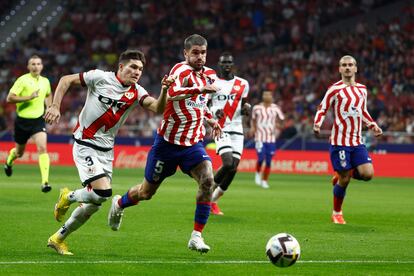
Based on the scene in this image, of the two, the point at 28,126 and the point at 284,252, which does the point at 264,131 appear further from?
the point at 284,252

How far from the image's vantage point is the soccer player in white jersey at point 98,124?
10.3 metres

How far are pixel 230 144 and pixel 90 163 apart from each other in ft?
18.2

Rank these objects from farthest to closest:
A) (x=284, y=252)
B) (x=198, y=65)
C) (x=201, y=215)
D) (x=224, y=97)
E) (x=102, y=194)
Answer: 1. (x=224, y=97)
2. (x=198, y=65)
3. (x=201, y=215)
4. (x=102, y=194)
5. (x=284, y=252)

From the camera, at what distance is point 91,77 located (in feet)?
34.0

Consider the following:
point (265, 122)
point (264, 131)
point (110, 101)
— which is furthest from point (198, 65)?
point (265, 122)

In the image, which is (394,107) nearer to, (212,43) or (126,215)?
(212,43)

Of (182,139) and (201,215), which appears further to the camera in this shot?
(182,139)

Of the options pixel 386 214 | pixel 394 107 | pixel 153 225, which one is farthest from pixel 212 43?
pixel 153 225

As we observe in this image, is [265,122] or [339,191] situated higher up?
[265,122]

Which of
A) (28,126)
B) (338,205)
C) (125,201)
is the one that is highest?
(28,126)

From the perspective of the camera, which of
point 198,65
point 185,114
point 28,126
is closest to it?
point 198,65

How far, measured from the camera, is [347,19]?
3919 cm

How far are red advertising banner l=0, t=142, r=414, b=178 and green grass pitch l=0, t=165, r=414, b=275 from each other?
26.2ft

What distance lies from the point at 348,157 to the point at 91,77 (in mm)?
5660
